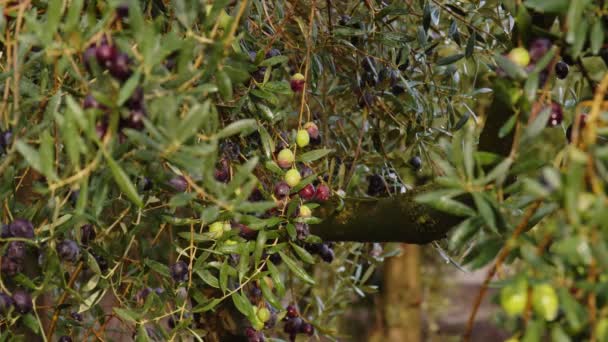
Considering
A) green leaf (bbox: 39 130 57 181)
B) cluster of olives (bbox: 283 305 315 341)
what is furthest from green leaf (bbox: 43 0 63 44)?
cluster of olives (bbox: 283 305 315 341)

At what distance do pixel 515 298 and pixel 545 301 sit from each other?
0.03m

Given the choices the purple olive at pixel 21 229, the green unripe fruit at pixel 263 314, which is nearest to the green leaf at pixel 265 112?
the green unripe fruit at pixel 263 314

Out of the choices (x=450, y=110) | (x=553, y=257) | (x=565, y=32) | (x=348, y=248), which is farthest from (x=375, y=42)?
(x=553, y=257)

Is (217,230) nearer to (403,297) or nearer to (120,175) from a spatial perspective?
(120,175)

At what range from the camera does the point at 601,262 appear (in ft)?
2.47

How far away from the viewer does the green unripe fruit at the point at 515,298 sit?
818 mm

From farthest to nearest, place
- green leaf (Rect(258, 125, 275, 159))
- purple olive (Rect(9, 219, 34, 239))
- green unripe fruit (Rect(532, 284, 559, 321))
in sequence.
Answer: green leaf (Rect(258, 125, 275, 159)) → purple olive (Rect(9, 219, 34, 239)) → green unripe fruit (Rect(532, 284, 559, 321))

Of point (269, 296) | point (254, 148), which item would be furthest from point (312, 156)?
point (269, 296)

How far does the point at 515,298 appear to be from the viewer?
0.82m

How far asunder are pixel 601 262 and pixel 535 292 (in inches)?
3.4

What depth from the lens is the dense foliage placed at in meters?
0.86

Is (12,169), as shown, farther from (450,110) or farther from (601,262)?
(450,110)

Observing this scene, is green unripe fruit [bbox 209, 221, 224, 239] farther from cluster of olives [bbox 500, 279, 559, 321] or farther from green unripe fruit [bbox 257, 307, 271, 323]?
cluster of olives [bbox 500, 279, 559, 321]

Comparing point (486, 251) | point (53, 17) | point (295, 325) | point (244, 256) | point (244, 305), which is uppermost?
point (53, 17)
